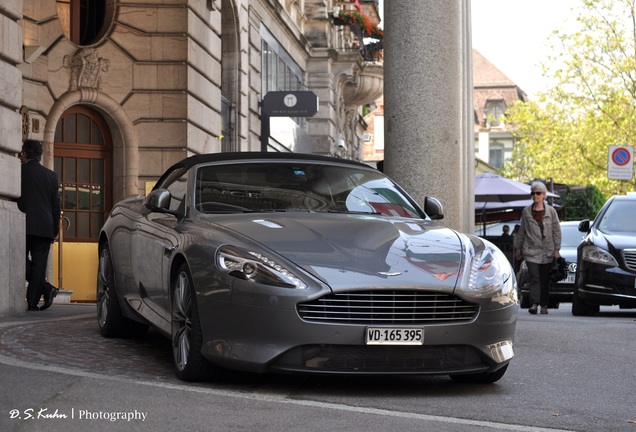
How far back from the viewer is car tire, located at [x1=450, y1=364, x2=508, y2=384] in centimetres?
788

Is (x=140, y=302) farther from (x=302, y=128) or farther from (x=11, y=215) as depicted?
(x=302, y=128)

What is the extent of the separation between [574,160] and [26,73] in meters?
43.9

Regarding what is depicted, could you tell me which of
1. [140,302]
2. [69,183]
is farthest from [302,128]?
[140,302]

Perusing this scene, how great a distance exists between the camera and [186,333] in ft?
25.0

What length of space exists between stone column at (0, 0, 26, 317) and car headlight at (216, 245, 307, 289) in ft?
19.7

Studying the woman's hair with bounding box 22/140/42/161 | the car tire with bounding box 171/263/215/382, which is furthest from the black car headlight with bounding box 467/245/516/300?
the woman's hair with bounding box 22/140/42/161

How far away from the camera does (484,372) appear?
774 cm

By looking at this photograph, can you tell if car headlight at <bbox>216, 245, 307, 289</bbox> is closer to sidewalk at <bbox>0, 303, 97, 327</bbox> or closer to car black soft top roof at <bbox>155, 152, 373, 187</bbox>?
car black soft top roof at <bbox>155, 152, 373, 187</bbox>

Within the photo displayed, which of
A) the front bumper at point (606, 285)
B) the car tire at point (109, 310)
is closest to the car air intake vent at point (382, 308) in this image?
the car tire at point (109, 310)

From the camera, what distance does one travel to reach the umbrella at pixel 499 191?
33.0 metres

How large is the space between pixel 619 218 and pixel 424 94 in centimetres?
595

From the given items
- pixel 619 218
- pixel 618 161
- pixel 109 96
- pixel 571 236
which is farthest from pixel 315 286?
pixel 618 161

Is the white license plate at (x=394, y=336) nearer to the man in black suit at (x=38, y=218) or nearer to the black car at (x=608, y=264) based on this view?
the man in black suit at (x=38, y=218)

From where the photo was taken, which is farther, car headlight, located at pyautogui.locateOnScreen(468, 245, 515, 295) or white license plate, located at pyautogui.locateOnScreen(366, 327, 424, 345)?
car headlight, located at pyautogui.locateOnScreen(468, 245, 515, 295)
